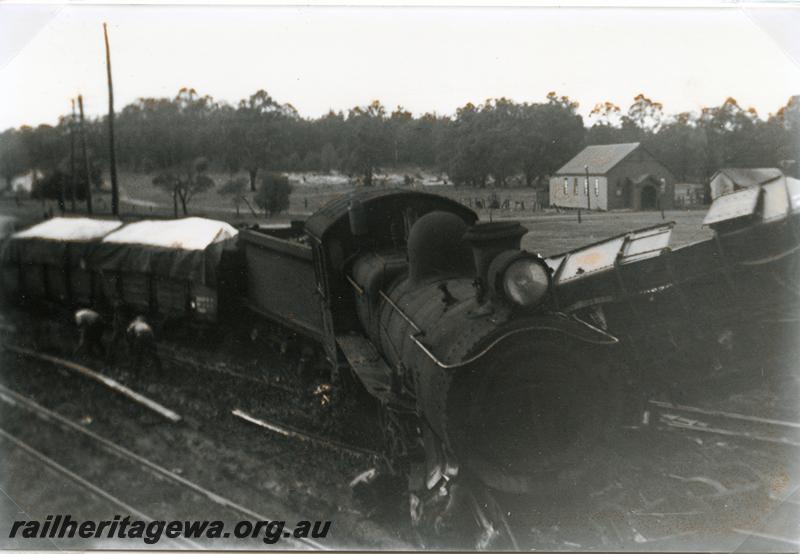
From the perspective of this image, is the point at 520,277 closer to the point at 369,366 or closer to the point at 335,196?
the point at 369,366

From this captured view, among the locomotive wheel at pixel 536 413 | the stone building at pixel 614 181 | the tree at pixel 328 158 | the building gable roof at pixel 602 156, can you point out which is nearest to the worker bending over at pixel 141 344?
the tree at pixel 328 158

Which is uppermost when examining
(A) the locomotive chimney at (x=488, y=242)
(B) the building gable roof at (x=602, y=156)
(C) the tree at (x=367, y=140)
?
(C) the tree at (x=367, y=140)

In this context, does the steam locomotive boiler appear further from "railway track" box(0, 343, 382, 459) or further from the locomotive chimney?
"railway track" box(0, 343, 382, 459)

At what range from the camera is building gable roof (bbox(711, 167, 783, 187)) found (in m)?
4.96

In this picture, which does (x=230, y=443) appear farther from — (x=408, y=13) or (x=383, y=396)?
(x=408, y=13)

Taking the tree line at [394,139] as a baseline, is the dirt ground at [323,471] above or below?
below

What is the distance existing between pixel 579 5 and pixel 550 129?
36.0 inches

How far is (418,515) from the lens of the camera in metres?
4.36

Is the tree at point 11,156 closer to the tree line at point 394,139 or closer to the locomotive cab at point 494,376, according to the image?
the tree line at point 394,139

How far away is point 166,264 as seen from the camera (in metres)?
6.80

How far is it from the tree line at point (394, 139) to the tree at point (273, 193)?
8 centimetres

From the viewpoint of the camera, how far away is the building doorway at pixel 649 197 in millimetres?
5328

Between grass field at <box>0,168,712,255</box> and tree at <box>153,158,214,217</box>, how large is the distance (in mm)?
57

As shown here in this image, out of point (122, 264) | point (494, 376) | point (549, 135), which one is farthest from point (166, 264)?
point (494, 376)
